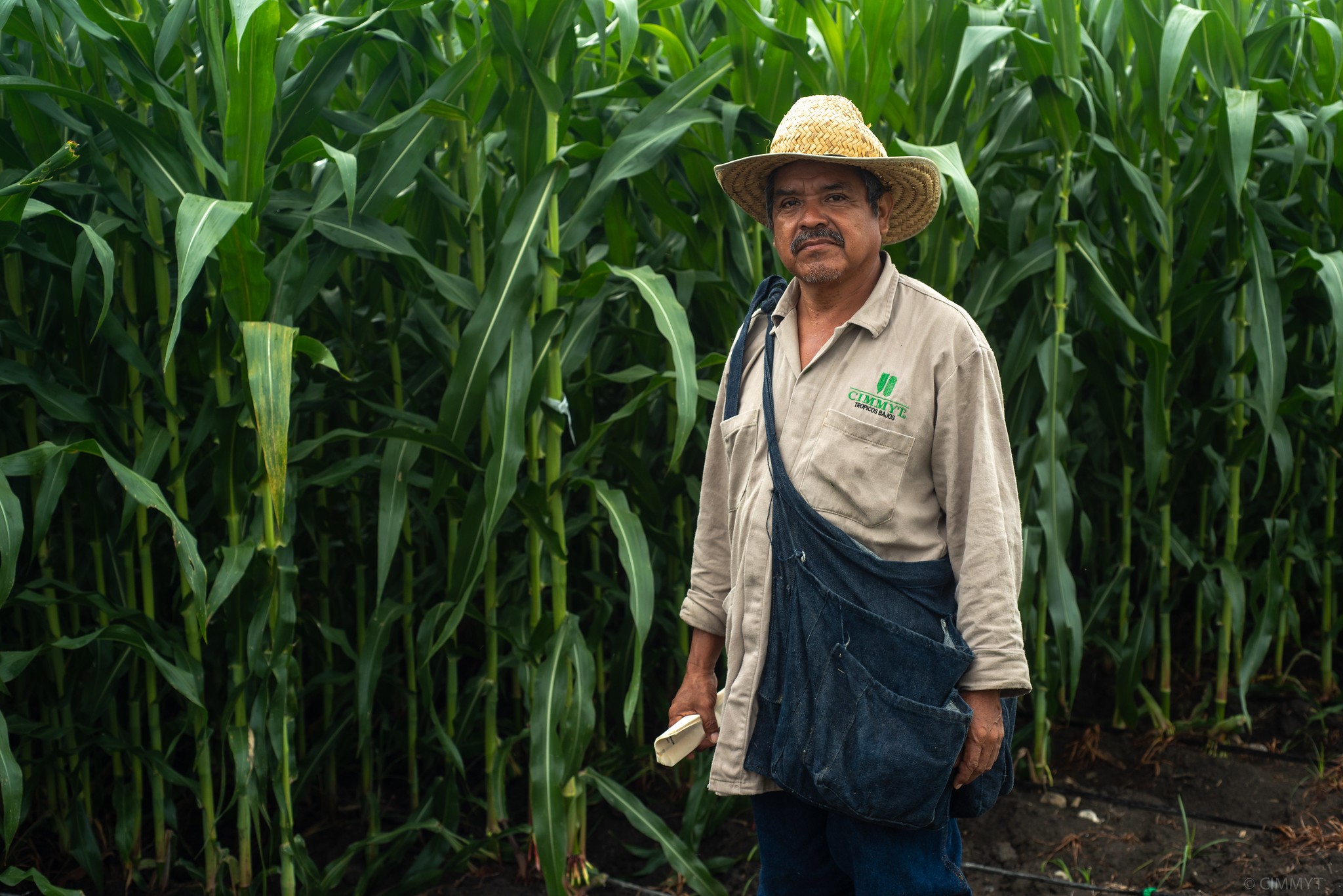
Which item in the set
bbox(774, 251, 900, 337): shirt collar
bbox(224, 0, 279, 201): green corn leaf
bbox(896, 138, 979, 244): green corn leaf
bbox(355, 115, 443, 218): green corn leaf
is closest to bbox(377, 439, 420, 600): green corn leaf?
bbox(355, 115, 443, 218): green corn leaf

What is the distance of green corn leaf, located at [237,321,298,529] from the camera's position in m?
2.15

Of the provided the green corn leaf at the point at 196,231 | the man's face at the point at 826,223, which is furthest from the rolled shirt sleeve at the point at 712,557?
→ the green corn leaf at the point at 196,231

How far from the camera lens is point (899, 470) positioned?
5.73ft

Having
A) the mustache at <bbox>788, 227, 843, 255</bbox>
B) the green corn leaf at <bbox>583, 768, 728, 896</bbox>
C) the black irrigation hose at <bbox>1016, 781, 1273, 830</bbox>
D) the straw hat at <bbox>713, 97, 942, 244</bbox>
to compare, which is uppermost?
the straw hat at <bbox>713, 97, 942, 244</bbox>

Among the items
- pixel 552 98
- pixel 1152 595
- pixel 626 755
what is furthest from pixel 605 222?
pixel 1152 595

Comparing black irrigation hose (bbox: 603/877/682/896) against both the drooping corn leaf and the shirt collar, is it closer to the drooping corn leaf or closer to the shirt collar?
the shirt collar

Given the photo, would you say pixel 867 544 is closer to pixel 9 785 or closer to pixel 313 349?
pixel 313 349

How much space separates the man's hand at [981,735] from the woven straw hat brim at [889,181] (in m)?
0.84

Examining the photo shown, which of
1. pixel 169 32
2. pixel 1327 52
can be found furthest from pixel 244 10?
pixel 1327 52

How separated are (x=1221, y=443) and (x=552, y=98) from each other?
2465 millimetres

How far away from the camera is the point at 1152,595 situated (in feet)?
11.3

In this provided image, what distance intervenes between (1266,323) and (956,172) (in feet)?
3.83

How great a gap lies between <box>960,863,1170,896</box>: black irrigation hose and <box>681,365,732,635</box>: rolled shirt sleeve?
48.6 inches

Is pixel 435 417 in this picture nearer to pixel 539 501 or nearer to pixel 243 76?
pixel 539 501
